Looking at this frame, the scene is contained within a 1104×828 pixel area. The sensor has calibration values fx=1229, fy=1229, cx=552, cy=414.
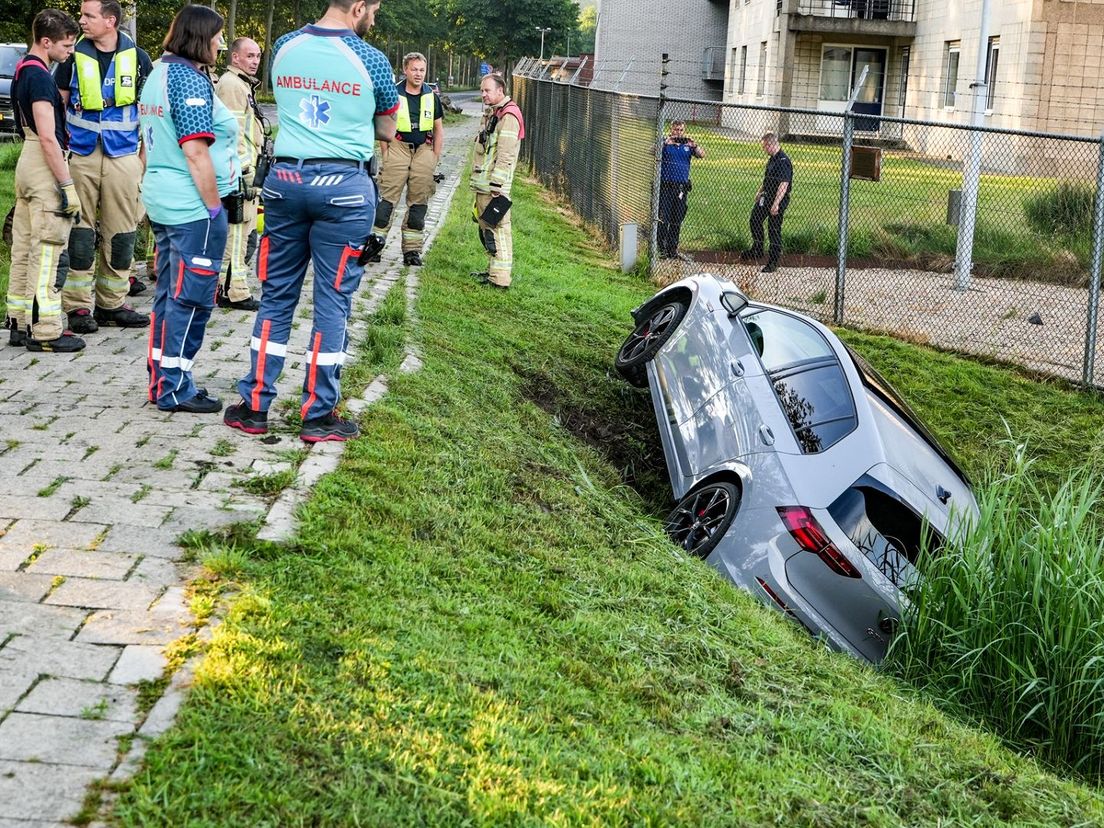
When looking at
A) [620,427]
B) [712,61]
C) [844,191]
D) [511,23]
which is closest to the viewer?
[620,427]

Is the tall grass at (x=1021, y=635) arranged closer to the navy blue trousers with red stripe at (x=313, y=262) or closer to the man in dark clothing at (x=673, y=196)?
the navy blue trousers with red stripe at (x=313, y=262)

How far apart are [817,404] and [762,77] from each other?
36465 mm

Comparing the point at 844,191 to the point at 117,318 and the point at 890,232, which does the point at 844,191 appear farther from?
the point at 117,318

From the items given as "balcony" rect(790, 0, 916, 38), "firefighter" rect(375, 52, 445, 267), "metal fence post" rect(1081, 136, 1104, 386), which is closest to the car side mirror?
"metal fence post" rect(1081, 136, 1104, 386)

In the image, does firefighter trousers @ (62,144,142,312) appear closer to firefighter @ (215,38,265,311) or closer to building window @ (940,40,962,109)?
firefighter @ (215,38,265,311)

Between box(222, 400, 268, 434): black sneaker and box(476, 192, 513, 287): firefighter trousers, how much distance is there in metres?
5.13

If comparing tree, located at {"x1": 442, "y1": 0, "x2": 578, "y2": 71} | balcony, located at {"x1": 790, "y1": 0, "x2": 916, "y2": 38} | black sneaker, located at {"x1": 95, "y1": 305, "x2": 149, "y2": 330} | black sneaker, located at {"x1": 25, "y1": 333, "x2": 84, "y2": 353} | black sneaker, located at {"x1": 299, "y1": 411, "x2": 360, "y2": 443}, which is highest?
tree, located at {"x1": 442, "y1": 0, "x2": 578, "y2": 71}

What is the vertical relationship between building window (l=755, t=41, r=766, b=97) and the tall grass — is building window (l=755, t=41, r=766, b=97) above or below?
above

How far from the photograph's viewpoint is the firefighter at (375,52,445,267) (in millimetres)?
11164

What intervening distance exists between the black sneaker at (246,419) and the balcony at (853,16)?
111 feet

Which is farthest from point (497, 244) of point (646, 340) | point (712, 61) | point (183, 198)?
point (712, 61)

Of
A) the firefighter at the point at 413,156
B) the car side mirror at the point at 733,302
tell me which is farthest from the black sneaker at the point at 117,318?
the car side mirror at the point at 733,302

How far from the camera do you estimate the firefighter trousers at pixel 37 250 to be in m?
7.45

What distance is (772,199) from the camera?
14.8 m
